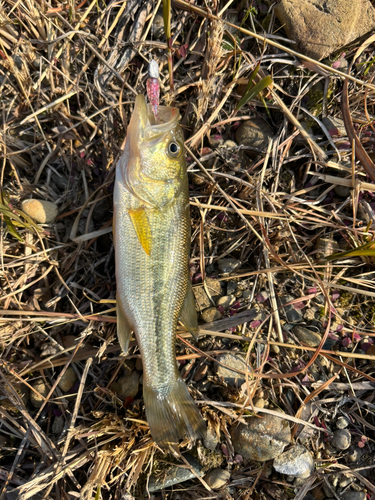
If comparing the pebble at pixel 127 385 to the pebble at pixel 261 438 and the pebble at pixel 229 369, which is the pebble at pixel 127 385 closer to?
the pebble at pixel 229 369

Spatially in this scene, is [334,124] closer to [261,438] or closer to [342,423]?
[342,423]

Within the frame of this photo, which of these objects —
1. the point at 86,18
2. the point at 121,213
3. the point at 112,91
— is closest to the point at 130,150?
the point at 121,213

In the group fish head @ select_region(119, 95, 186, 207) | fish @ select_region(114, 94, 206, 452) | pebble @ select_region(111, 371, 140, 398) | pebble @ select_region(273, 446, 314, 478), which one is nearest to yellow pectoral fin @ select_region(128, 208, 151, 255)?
fish @ select_region(114, 94, 206, 452)

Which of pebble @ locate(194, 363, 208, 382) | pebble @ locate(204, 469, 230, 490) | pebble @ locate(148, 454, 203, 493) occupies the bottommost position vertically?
pebble @ locate(204, 469, 230, 490)

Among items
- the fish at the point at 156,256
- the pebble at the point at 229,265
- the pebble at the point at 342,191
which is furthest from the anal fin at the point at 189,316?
the pebble at the point at 342,191

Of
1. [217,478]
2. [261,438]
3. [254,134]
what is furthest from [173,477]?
[254,134]

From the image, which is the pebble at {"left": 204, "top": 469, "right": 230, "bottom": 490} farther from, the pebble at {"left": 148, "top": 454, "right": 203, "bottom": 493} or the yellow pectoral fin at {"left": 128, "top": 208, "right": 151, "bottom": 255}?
the yellow pectoral fin at {"left": 128, "top": 208, "right": 151, "bottom": 255}
